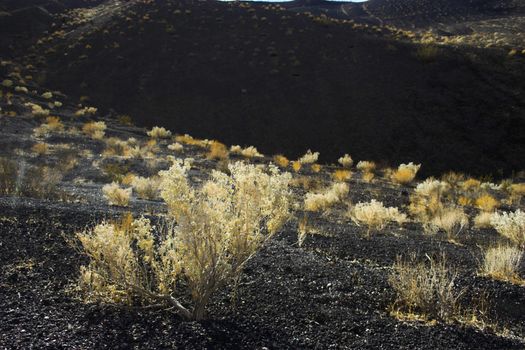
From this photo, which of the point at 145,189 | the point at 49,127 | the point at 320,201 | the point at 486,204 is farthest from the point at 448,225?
the point at 49,127

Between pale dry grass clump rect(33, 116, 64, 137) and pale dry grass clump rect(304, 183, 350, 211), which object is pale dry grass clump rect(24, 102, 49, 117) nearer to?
pale dry grass clump rect(33, 116, 64, 137)

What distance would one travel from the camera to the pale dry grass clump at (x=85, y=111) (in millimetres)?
29572

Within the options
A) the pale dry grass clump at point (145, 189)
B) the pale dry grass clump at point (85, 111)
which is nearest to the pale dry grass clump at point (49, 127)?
the pale dry grass clump at point (85, 111)


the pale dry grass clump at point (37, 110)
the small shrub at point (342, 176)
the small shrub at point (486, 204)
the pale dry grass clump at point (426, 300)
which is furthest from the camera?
the pale dry grass clump at point (37, 110)

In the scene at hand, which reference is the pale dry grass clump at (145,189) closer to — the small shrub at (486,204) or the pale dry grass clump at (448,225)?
the pale dry grass clump at (448,225)

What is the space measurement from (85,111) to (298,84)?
1673cm

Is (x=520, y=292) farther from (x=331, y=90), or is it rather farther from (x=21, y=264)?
(x=331, y=90)

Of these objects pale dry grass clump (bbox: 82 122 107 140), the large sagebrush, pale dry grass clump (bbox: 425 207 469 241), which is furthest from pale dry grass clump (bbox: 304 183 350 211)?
pale dry grass clump (bbox: 82 122 107 140)

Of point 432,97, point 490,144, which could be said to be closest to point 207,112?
point 432,97

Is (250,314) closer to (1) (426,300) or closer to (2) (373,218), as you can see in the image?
(1) (426,300)

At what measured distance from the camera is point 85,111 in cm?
3077

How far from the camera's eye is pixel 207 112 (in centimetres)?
3222

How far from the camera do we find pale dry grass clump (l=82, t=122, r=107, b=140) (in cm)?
2359

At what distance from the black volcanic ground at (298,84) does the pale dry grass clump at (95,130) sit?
5.89m
